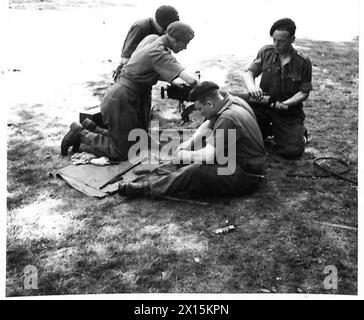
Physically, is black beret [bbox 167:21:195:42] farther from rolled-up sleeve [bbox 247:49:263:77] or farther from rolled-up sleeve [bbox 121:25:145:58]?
rolled-up sleeve [bbox 121:25:145:58]

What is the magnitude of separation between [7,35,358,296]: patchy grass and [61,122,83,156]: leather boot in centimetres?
16

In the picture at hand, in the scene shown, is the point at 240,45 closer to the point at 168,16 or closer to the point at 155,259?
the point at 168,16

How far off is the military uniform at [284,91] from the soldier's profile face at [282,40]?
0.50ft

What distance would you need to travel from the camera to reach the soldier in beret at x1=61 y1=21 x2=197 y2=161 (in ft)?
16.0

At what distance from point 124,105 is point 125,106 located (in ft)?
0.06

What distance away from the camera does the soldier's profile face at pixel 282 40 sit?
4957mm

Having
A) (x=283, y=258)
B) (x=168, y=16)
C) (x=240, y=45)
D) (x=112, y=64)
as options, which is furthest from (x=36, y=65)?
(x=283, y=258)

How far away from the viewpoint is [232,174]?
4.14 meters

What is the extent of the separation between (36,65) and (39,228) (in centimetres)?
510

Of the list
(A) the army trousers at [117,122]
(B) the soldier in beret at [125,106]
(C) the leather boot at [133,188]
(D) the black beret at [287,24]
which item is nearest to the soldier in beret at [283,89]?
(D) the black beret at [287,24]

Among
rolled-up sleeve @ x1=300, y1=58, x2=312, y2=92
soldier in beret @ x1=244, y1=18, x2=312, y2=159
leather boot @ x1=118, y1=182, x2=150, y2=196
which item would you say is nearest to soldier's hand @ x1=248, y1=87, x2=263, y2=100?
soldier in beret @ x1=244, y1=18, x2=312, y2=159

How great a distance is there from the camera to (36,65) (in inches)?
315

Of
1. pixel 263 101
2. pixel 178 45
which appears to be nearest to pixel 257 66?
pixel 263 101

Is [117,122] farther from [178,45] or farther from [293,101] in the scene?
[293,101]
